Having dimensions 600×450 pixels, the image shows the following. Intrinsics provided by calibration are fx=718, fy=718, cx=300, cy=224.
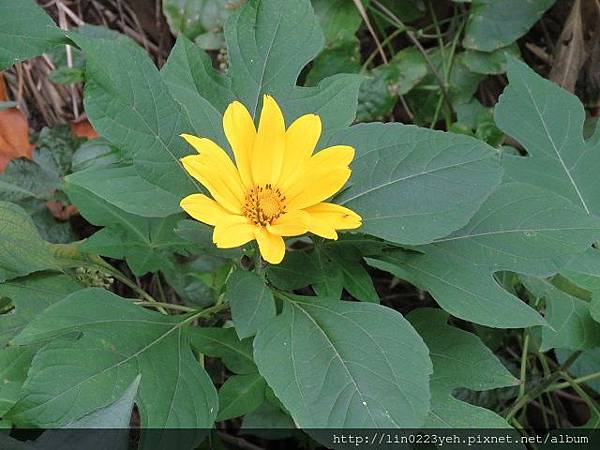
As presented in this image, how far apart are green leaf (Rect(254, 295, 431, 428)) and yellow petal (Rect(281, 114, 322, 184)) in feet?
0.64

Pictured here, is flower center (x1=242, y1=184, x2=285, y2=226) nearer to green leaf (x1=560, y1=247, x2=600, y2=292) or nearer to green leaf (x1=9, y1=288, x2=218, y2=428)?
green leaf (x1=9, y1=288, x2=218, y2=428)

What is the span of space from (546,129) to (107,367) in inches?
34.6

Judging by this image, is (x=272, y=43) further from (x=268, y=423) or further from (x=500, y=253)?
(x=268, y=423)

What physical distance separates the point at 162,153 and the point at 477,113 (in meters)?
1.06

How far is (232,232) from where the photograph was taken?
0.87 m

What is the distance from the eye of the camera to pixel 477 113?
182cm

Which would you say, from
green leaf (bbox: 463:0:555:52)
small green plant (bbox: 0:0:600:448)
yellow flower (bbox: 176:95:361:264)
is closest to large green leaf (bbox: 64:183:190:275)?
small green plant (bbox: 0:0:600:448)

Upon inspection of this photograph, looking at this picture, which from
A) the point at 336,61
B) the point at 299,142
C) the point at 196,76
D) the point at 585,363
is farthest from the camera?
the point at 336,61

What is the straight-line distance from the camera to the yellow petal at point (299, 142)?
95cm

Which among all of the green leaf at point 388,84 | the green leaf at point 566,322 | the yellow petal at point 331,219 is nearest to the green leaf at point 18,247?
the yellow petal at point 331,219

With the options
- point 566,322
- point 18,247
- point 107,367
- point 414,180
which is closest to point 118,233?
point 18,247

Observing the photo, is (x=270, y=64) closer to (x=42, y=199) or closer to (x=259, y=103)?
(x=259, y=103)

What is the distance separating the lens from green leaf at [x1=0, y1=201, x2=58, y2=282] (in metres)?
1.07

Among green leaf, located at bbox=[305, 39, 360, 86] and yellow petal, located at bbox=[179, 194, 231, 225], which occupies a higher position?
yellow petal, located at bbox=[179, 194, 231, 225]
